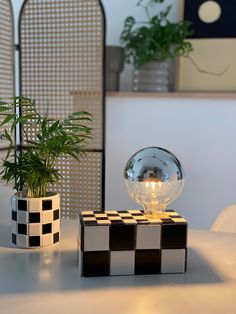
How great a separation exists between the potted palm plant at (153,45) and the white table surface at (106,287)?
1.34 meters

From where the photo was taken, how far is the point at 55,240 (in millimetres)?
1083

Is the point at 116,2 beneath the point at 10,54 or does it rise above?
above

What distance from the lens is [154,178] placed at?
978mm

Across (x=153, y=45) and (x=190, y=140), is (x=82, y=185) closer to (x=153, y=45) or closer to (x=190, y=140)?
(x=190, y=140)

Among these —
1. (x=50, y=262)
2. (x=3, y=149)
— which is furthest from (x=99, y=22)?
(x=50, y=262)

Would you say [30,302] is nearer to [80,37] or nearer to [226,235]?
[226,235]

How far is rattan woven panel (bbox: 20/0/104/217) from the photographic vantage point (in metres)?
1.95

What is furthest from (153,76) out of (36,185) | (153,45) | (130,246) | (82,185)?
(130,246)

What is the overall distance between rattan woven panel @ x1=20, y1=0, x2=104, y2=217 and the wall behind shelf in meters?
0.31

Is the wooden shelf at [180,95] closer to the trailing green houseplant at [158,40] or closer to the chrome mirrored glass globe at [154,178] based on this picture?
the trailing green houseplant at [158,40]

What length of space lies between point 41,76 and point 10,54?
0.17 m

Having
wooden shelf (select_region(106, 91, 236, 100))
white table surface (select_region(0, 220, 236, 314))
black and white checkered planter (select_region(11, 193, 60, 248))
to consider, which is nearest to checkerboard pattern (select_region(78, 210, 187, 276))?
white table surface (select_region(0, 220, 236, 314))

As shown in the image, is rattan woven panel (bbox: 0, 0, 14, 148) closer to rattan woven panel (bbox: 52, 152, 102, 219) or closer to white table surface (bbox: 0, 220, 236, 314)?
rattan woven panel (bbox: 52, 152, 102, 219)

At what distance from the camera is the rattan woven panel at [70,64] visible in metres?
1.95
